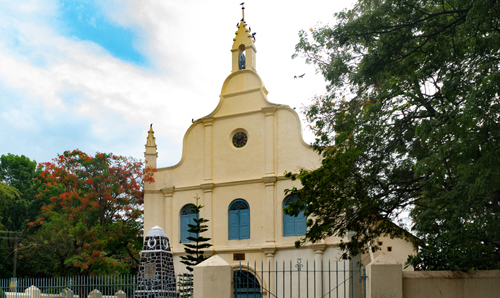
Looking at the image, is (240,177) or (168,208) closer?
(240,177)

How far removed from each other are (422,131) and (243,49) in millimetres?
13980

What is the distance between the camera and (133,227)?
21344mm

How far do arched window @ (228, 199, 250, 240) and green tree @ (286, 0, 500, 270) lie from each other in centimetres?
735

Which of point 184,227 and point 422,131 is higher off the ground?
point 422,131

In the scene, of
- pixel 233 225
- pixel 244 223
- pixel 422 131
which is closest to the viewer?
pixel 422 131

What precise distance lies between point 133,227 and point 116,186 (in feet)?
7.27

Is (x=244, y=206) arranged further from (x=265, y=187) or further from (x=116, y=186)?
(x=116, y=186)

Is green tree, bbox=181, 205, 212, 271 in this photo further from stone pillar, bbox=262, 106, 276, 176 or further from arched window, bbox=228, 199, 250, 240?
stone pillar, bbox=262, 106, 276, 176

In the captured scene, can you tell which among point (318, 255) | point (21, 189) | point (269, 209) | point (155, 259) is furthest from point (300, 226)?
point (21, 189)

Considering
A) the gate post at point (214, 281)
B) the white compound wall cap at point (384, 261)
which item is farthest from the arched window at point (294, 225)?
the white compound wall cap at point (384, 261)

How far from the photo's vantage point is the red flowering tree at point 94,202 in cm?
1956

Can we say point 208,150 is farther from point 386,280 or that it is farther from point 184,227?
point 386,280

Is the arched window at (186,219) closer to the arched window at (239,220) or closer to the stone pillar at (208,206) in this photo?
the stone pillar at (208,206)

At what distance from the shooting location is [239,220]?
18156mm
